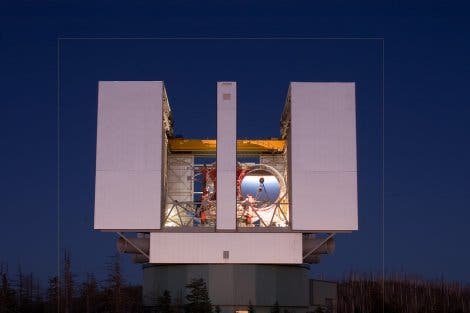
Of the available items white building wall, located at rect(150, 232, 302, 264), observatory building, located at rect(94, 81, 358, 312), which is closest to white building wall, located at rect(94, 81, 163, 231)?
observatory building, located at rect(94, 81, 358, 312)

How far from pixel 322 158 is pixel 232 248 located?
694 centimetres

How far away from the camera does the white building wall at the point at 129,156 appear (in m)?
46.0

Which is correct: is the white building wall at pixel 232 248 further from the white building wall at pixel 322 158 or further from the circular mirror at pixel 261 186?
the circular mirror at pixel 261 186

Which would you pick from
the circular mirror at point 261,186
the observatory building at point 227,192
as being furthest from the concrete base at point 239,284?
the circular mirror at point 261,186

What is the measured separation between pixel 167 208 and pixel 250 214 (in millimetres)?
4885

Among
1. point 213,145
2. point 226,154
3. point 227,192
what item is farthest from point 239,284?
point 213,145

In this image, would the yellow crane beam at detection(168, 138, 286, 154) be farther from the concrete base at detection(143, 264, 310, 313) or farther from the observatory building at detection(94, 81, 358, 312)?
the concrete base at detection(143, 264, 310, 313)

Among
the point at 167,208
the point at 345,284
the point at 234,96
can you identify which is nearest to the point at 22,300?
the point at 167,208

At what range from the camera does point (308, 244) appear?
47750mm

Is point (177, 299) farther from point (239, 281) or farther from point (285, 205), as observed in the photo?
point (285, 205)

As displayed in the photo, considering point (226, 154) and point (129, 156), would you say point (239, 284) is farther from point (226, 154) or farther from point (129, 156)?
point (129, 156)

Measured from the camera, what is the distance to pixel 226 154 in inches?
1837

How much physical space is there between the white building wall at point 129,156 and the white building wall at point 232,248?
5.25 feet

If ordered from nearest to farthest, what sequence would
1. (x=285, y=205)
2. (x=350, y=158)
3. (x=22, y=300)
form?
1. (x=350, y=158)
2. (x=285, y=205)
3. (x=22, y=300)
